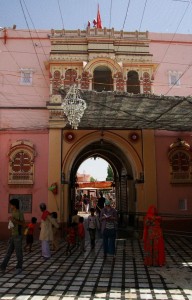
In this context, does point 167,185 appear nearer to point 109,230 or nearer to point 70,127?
point 70,127

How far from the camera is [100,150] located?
17.3 meters

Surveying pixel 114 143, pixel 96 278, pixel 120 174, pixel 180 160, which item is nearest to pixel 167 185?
pixel 180 160

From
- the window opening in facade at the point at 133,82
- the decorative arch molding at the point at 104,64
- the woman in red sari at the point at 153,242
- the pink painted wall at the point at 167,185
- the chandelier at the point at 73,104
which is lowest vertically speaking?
the woman in red sari at the point at 153,242

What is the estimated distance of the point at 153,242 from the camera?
24.4 ft

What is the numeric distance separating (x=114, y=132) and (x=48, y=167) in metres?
3.08

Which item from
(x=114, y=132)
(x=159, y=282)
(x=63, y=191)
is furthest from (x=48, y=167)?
(x=159, y=282)

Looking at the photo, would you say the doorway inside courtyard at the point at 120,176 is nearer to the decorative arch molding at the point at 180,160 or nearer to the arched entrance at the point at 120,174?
the arched entrance at the point at 120,174

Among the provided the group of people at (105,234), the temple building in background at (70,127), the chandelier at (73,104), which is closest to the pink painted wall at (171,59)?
the temple building in background at (70,127)


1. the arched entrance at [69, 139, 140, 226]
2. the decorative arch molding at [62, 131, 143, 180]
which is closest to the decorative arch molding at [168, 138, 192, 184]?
the decorative arch molding at [62, 131, 143, 180]

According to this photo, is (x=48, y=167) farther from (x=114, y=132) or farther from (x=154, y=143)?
(x=154, y=143)

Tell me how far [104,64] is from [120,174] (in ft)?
21.9

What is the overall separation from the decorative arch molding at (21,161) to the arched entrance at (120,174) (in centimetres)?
184

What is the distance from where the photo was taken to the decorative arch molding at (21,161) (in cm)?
1242

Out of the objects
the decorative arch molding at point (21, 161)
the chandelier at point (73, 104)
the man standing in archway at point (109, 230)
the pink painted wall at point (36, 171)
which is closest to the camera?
the chandelier at point (73, 104)
